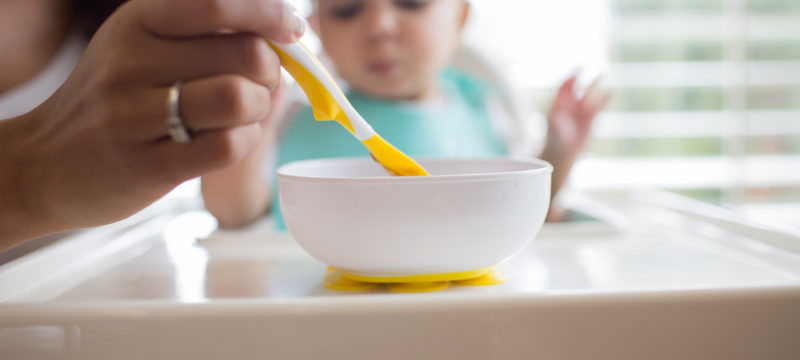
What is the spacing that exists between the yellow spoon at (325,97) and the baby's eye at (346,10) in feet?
2.08

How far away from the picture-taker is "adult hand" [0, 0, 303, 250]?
1.08ft

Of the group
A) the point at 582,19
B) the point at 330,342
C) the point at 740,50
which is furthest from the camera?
the point at 740,50

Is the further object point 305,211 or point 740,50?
point 740,50

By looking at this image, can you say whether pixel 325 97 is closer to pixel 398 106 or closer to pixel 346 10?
pixel 346 10

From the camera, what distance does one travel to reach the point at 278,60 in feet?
1.20

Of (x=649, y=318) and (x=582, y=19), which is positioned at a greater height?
(x=582, y=19)

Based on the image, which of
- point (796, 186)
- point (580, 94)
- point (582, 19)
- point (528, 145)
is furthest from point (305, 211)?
point (796, 186)

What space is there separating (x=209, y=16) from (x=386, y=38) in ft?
2.41

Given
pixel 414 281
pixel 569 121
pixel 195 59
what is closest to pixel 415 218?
pixel 414 281

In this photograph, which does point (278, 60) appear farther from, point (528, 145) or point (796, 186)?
point (796, 186)

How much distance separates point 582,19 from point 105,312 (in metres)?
3.02

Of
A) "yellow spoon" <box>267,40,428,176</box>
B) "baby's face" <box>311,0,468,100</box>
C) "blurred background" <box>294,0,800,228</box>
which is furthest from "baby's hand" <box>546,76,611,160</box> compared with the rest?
"blurred background" <box>294,0,800,228</box>

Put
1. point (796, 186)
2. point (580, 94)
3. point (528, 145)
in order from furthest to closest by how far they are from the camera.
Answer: point (796, 186) → point (528, 145) → point (580, 94)

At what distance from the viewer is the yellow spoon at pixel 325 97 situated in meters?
0.37
